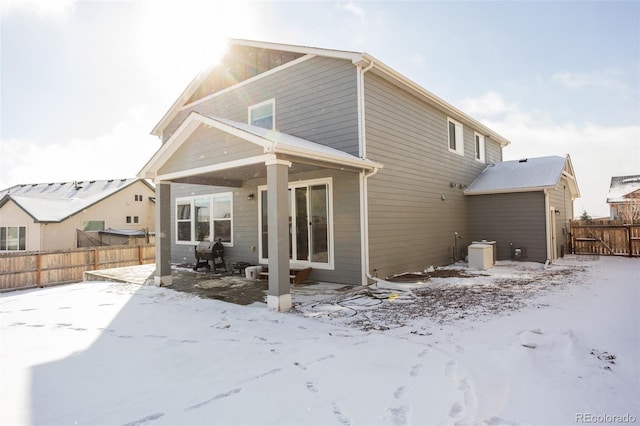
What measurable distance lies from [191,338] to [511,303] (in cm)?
507

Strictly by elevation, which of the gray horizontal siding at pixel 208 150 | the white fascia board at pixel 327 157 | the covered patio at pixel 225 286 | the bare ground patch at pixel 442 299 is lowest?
the bare ground patch at pixel 442 299

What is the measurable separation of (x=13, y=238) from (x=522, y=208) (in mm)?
24873

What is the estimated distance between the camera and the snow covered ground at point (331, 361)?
2.62m

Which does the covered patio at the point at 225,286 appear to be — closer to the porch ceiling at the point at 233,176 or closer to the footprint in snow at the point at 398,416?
the porch ceiling at the point at 233,176

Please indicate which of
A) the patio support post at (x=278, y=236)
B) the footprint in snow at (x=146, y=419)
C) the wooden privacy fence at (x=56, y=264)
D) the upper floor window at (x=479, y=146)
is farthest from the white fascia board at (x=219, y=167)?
the upper floor window at (x=479, y=146)

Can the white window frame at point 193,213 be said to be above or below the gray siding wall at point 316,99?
below

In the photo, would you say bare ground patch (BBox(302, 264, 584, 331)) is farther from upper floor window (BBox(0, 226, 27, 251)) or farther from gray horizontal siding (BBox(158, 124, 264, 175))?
upper floor window (BBox(0, 226, 27, 251))

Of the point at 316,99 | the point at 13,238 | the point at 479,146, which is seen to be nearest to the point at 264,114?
the point at 316,99

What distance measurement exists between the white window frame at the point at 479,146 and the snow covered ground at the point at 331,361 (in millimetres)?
8153

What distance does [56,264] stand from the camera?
10234 mm

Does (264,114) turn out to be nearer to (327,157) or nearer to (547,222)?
(327,157)

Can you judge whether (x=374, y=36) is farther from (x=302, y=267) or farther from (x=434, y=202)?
(x=302, y=267)

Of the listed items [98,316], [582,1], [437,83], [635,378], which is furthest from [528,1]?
[98,316]

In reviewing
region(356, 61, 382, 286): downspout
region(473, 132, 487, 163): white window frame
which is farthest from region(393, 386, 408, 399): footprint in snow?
region(473, 132, 487, 163): white window frame
